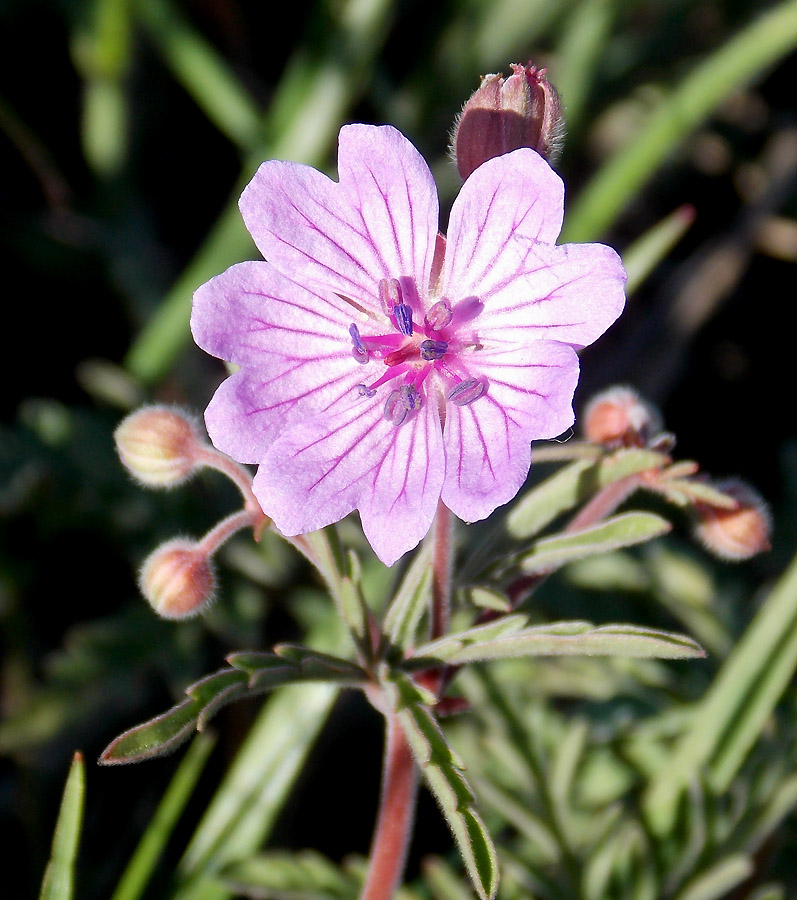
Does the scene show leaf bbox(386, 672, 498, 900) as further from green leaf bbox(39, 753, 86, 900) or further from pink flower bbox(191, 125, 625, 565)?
green leaf bbox(39, 753, 86, 900)

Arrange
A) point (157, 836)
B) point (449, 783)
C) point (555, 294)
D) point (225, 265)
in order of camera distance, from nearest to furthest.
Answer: point (449, 783)
point (555, 294)
point (157, 836)
point (225, 265)

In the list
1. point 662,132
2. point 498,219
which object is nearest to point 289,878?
point 498,219

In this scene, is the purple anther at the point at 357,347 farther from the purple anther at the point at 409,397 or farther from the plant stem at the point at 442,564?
the plant stem at the point at 442,564

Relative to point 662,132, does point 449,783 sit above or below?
below

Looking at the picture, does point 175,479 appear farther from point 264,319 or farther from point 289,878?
point 289,878

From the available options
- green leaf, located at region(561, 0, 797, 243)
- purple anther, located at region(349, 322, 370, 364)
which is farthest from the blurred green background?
purple anther, located at region(349, 322, 370, 364)

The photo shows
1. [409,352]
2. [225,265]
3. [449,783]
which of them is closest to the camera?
[449,783]
